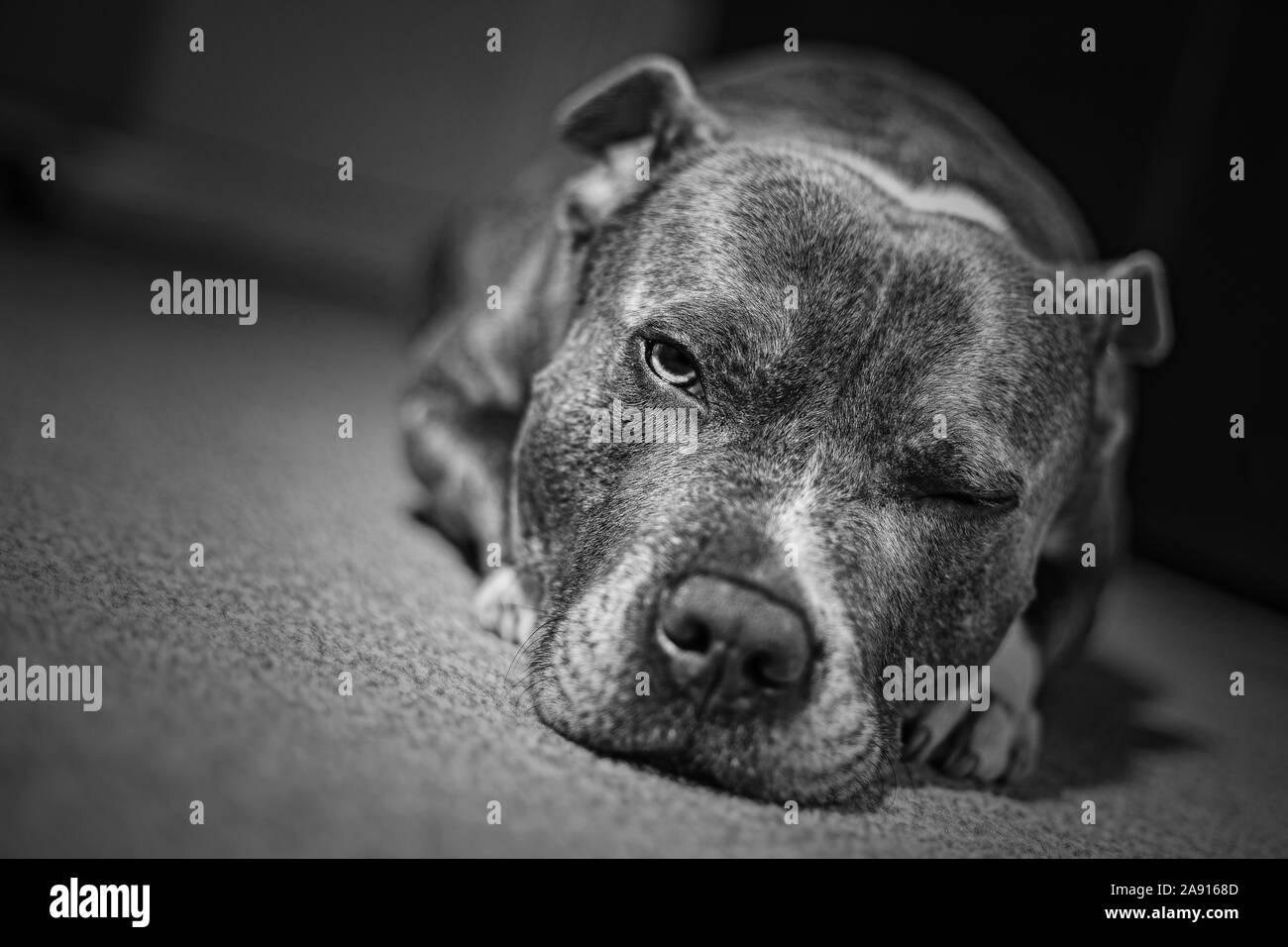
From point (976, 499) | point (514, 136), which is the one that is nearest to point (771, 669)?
point (976, 499)

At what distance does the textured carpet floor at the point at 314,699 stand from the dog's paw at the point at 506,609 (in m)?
0.05

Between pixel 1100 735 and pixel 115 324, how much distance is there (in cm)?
341

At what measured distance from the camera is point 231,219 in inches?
244

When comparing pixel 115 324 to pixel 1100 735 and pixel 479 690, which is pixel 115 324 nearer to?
pixel 479 690

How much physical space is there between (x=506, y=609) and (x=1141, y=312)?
1448mm

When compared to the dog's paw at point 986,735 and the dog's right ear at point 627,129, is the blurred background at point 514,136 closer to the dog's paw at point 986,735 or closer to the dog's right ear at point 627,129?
the dog's right ear at point 627,129

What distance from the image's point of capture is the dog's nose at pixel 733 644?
5.26ft

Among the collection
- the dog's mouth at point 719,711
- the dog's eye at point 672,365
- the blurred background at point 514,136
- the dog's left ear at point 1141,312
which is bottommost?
the dog's mouth at point 719,711

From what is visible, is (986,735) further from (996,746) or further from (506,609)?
(506,609)

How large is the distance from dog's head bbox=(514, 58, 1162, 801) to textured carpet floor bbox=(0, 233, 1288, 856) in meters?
0.12

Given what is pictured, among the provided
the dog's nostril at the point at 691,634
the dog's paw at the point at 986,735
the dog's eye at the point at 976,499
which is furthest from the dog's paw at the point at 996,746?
the dog's nostril at the point at 691,634

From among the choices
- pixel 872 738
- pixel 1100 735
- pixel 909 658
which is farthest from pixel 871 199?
pixel 1100 735

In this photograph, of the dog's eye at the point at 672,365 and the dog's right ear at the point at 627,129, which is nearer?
the dog's eye at the point at 672,365

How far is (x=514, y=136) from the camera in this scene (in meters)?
6.92
